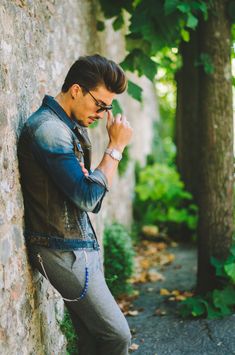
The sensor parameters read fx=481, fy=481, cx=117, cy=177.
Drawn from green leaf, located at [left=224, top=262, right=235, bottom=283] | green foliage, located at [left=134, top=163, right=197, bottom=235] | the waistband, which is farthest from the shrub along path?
the waistband

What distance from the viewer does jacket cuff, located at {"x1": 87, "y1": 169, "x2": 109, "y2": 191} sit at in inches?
91.4

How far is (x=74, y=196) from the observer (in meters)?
2.28

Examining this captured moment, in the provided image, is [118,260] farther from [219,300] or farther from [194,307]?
[219,300]

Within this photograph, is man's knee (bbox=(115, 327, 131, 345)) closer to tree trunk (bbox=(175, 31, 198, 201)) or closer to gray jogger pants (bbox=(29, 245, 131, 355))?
gray jogger pants (bbox=(29, 245, 131, 355))

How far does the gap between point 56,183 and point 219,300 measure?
2.69 metres

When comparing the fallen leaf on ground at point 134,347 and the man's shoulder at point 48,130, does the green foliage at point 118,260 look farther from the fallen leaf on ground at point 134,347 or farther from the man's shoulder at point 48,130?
the man's shoulder at point 48,130

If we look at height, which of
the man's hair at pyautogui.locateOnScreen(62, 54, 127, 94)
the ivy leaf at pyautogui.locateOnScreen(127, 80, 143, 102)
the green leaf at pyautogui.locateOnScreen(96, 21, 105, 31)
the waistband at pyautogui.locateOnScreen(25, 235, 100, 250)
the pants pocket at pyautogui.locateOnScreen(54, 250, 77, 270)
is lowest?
the pants pocket at pyautogui.locateOnScreen(54, 250, 77, 270)

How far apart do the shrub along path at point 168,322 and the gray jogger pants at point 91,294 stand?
4.95ft

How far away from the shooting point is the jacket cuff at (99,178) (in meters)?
2.32

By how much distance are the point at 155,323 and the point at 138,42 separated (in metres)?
2.66

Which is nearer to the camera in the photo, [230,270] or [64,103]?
[64,103]

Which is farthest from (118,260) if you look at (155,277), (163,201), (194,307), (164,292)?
(163,201)

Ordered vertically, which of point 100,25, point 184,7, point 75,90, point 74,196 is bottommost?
point 74,196

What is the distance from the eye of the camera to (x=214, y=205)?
4734 millimetres
